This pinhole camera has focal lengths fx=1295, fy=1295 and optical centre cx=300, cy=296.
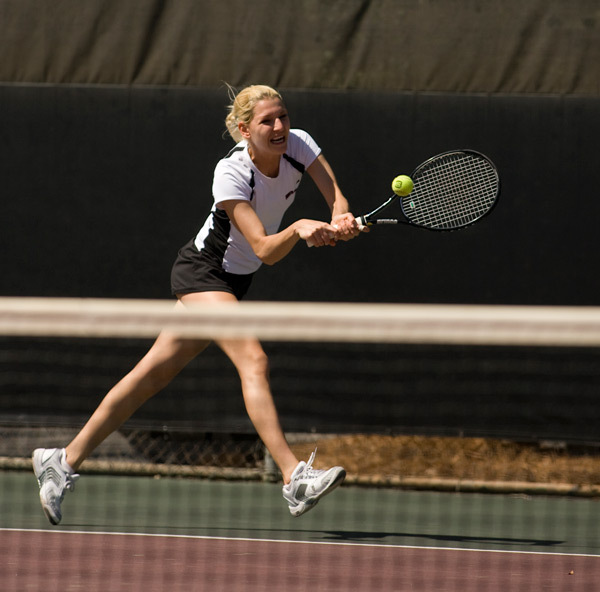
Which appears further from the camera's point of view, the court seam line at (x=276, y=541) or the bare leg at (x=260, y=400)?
the court seam line at (x=276, y=541)

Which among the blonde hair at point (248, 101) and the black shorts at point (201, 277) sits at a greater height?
the blonde hair at point (248, 101)

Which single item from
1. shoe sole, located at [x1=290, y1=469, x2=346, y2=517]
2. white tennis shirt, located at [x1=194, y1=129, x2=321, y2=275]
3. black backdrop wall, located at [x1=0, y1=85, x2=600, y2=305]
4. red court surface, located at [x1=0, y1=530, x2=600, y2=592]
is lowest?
red court surface, located at [x1=0, y1=530, x2=600, y2=592]

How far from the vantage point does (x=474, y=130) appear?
5.55m

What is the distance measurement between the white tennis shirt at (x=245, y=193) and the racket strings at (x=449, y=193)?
46 centimetres

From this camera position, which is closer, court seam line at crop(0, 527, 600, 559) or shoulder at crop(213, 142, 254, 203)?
shoulder at crop(213, 142, 254, 203)

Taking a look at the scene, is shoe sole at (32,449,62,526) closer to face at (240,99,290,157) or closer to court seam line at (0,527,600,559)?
court seam line at (0,527,600,559)

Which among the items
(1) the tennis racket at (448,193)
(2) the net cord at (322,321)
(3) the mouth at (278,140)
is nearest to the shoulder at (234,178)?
(3) the mouth at (278,140)

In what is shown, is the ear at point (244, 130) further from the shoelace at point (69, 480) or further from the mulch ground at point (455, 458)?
the mulch ground at point (455, 458)

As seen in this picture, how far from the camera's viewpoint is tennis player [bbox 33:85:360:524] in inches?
157

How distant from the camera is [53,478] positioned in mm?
4227

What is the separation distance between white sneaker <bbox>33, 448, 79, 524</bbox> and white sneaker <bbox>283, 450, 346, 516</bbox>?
2.50 ft

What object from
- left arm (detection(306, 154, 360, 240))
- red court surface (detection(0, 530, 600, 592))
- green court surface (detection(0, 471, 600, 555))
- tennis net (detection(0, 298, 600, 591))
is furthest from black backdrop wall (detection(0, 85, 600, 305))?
red court surface (detection(0, 530, 600, 592))

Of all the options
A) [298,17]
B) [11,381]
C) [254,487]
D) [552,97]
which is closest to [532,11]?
[552,97]

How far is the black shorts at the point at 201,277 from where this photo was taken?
166 inches
